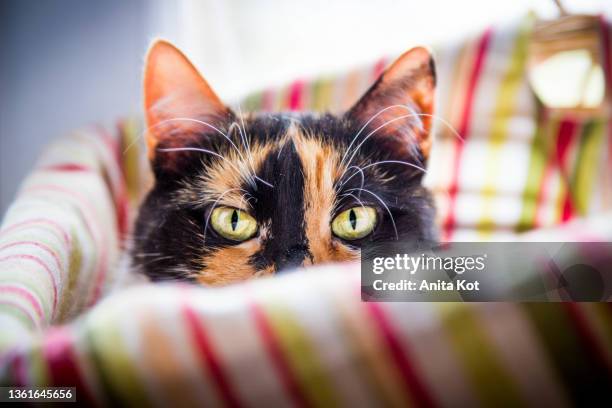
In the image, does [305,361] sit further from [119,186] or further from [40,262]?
[119,186]

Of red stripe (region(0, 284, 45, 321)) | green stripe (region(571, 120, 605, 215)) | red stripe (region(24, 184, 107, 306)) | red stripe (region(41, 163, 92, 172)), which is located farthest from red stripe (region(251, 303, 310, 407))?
green stripe (region(571, 120, 605, 215))

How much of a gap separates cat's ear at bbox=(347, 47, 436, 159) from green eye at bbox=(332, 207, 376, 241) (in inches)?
4.0

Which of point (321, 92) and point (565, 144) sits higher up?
point (321, 92)

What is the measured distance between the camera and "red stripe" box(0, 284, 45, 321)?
0.44m

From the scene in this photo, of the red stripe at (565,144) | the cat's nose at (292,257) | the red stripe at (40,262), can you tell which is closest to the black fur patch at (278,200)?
the cat's nose at (292,257)

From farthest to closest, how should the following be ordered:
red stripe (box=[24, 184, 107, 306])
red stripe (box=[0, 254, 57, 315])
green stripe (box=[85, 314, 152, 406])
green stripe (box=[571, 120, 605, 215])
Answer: green stripe (box=[571, 120, 605, 215]) < red stripe (box=[24, 184, 107, 306]) < red stripe (box=[0, 254, 57, 315]) < green stripe (box=[85, 314, 152, 406])

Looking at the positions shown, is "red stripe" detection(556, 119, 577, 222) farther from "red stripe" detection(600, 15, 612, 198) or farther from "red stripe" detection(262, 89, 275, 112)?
"red stripe" detection(262, 89, 275, 112)

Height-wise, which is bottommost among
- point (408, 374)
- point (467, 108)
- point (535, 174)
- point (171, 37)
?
point (408, 374)

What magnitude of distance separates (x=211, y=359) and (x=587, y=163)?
2.31ft

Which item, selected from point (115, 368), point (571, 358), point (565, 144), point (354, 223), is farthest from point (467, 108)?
point (115, 368)

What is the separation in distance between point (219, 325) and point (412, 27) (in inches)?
24.7

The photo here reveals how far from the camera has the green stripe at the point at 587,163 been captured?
31.3 inches

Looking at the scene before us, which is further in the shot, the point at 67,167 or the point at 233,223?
the point at 67,167

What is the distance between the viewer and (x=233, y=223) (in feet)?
1.77
